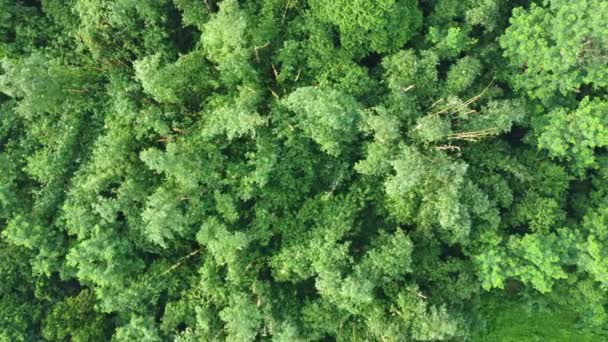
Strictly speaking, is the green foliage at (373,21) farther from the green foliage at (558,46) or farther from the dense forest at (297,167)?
the green foliage at (558,46)

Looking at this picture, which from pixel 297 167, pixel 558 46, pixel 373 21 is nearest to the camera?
pixel 558 46

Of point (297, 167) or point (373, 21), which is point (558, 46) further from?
point (297, 167)

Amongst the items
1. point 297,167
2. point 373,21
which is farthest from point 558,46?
point 297,167

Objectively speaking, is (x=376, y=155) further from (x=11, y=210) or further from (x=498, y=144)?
(x=11, y=210)

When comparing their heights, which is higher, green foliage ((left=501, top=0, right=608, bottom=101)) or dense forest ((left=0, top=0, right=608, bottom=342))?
green foliage ((left=501, top=0, right=608, bottom=101))

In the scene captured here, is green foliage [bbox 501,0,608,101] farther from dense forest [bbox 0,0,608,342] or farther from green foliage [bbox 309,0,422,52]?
green foliage [bbox 309,0,422,52]

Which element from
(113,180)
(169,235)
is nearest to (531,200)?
(169,235)

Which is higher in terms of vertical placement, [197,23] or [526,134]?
[197,23]

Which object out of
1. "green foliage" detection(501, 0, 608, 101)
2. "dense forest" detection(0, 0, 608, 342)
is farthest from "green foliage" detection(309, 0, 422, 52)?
"green foliage" detection(501, 0, 608, 101)

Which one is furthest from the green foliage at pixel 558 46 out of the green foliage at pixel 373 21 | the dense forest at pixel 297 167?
the green foliage at pixel 373 21
